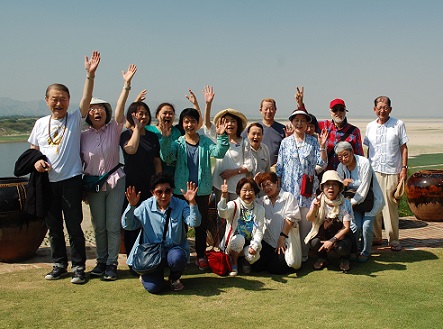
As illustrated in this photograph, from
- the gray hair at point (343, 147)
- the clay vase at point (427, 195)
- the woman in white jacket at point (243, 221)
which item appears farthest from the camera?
the clay vase at point (427, 195)

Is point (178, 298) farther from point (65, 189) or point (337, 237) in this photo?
point (337, 237)

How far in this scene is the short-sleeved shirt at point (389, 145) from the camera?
6949 mm

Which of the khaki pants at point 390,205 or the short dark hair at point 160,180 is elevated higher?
the short dark hair at point 160,180

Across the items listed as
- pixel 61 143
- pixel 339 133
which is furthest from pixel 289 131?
pixel 61 143

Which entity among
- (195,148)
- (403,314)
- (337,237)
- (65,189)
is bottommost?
(403,314)

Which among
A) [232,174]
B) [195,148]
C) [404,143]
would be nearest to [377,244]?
[404,143]

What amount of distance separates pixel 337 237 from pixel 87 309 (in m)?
2.77

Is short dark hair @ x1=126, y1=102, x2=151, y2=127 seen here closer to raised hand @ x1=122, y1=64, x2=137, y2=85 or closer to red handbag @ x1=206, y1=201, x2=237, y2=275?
raised hand @ x1=122, y1=64, x2=137, y2=85

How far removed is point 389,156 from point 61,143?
4.06 meters

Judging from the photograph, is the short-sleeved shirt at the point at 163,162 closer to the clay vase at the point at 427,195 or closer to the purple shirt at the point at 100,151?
the purple shirt at the point at 100,151

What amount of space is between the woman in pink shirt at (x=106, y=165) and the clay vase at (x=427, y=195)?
587cm

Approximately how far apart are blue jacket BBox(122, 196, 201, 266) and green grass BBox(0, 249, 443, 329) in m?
0.50

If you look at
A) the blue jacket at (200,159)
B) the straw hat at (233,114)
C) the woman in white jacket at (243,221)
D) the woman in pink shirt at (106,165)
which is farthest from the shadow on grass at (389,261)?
the woman in pink shirt at (106,165)

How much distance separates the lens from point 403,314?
4641 mm
